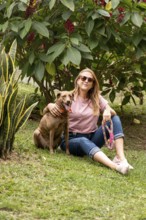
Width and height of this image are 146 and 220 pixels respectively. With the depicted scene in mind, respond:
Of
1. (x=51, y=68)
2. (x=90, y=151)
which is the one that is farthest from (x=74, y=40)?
(x=90, y=151)

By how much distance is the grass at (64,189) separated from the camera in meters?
3.69

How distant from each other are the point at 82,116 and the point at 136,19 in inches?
47.2

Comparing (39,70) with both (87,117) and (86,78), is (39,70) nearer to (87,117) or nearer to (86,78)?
(86,78)

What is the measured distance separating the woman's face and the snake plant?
0.84 m

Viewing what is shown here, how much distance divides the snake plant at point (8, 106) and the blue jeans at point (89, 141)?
76cm

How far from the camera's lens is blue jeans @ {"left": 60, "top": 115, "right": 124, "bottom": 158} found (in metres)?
5.35

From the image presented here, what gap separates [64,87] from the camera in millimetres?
7402

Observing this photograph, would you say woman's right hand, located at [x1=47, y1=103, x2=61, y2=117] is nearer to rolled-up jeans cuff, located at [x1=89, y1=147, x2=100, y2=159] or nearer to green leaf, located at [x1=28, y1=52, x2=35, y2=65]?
rolled-up jeans cuff, located at [x1=89, y1=147, x2=100, y2=159]

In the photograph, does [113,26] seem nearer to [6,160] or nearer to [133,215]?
[6,160]

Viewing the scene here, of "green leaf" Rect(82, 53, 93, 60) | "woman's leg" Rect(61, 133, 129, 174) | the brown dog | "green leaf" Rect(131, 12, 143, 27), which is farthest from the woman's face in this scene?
"green leaf" Rect(131, 12, 143, 27)

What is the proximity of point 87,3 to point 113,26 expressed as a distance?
1.41 feet

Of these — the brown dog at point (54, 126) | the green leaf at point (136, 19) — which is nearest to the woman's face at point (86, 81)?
the brown dog at point (54, 126)

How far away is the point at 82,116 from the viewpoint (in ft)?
18.4

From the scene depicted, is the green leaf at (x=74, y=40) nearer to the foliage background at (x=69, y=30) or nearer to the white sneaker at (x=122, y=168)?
the foliage background at (x=69, y=30)
